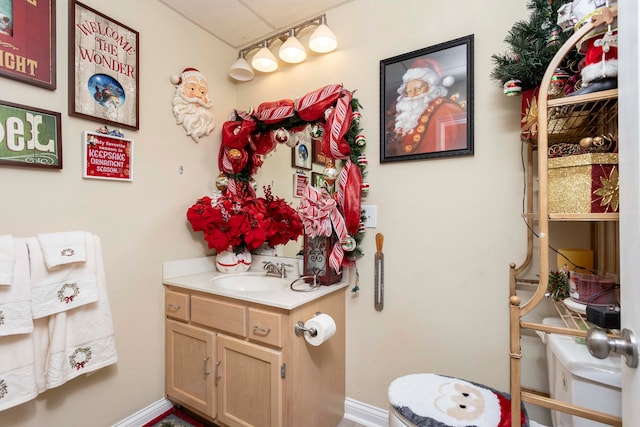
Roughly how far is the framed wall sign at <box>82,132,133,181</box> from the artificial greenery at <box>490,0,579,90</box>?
6.00 feet

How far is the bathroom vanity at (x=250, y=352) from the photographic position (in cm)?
134

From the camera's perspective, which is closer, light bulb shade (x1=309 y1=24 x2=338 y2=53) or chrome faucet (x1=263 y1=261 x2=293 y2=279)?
light bulb shade (x1=309 y1=24 x2=338 y2=53)

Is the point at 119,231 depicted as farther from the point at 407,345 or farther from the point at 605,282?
the point at 605,282

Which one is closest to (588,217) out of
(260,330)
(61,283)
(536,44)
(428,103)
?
(536,44)

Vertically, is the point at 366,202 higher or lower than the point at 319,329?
higher

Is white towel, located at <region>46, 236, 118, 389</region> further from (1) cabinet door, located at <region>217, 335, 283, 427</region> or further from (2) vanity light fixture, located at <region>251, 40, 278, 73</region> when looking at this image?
(2) vanity light fixture, located at <region>251, 40, 278, 73</region>

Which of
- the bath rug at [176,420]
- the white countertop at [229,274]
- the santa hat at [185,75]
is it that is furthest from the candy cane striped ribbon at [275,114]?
the bath rug at [176,420]

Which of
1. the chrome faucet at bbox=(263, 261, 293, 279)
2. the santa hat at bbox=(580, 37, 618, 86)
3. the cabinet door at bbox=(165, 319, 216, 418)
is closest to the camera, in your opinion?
the santa hat at bbox=(580, 37, 618, 86)

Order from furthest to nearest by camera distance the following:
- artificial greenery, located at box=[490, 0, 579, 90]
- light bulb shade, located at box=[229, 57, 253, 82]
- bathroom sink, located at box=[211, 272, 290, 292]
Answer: light bulb shade, located at box=[229, 57, 253, 82] → bathroom sink, located at box=[211, 272, 290, 292] → artificial greenery, located at box=[490, 0, 579, 90]

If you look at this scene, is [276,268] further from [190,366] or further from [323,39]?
[323,39]

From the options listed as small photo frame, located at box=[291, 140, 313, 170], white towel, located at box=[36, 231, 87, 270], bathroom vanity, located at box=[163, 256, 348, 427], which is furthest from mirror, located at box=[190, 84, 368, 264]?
white towel, located at box=[36, 231, 87, 270]

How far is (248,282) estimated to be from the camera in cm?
186

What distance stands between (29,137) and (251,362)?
139 centimetres

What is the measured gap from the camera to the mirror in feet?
5.24
